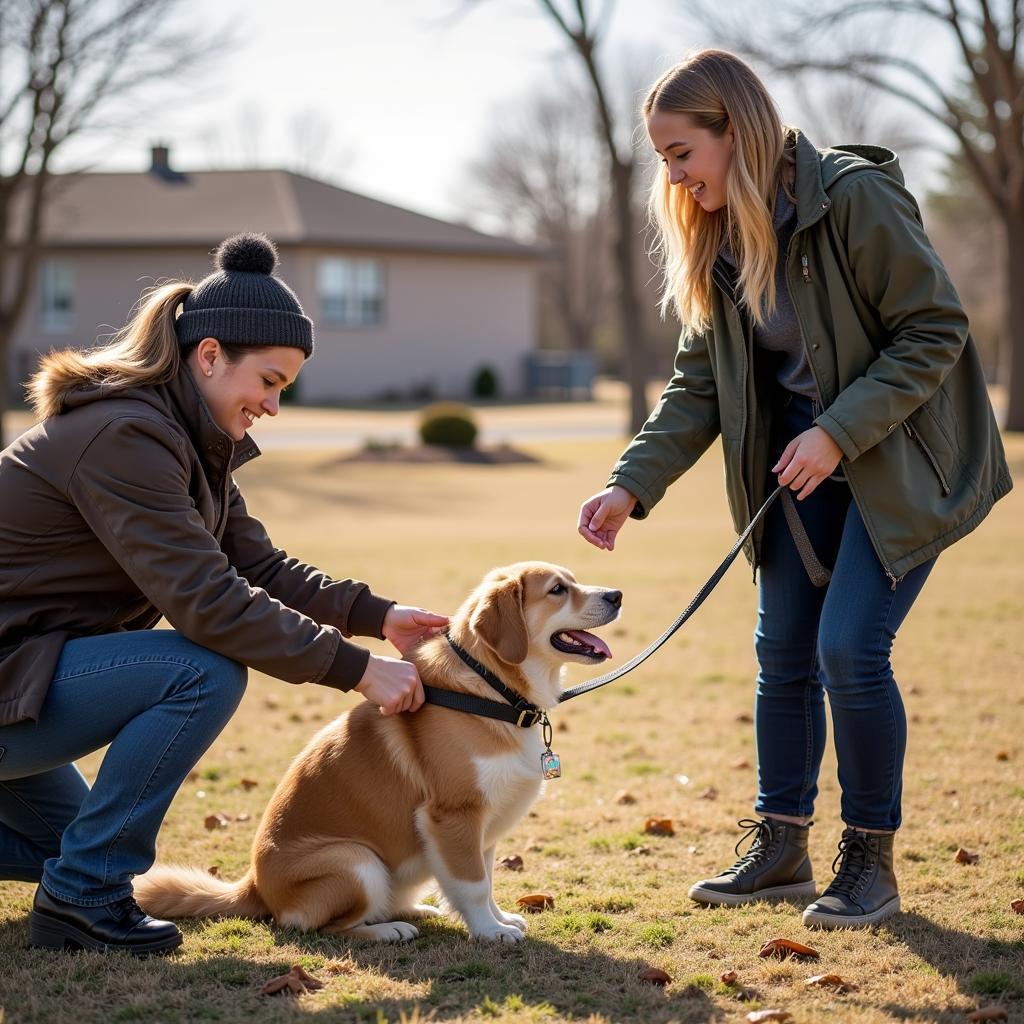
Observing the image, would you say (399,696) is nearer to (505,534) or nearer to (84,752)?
(84,752)

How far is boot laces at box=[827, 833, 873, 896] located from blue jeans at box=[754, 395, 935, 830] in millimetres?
59

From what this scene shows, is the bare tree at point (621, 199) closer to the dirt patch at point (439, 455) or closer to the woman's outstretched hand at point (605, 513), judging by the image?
the dirt patch at point (439, 455)

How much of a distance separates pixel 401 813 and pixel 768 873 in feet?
4.27

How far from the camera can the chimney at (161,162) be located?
4184cm

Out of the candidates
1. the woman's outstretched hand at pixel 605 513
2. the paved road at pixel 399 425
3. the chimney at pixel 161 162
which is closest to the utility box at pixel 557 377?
the paved road at pixel 399 425

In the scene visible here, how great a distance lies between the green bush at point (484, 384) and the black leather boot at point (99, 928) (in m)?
39.5

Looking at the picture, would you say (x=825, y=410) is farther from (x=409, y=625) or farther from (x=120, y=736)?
(x=120, y=736)

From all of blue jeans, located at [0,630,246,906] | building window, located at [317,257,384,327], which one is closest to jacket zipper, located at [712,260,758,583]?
blue jeans, located at [0,630,246,906]

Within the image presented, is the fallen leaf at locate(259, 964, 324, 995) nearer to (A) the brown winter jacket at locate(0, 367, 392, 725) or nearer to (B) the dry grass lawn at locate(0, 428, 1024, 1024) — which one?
(B) the dry grass lawn at locate(0, 428, 1024, 1024)

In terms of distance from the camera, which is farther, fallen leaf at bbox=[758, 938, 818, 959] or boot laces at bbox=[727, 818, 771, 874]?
boot laces at bbox=[727, 818, 771, 874]

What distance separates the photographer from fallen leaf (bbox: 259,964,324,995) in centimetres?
346

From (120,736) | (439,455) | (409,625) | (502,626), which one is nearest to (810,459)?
(502,626)

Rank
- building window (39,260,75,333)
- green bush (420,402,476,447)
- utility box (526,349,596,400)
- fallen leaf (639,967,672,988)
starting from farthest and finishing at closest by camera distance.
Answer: utility box (526,349,596,400) → building window (39,260,75,333) → green bush (420,402,476,447) → fallen leaf (639,967,672,988)

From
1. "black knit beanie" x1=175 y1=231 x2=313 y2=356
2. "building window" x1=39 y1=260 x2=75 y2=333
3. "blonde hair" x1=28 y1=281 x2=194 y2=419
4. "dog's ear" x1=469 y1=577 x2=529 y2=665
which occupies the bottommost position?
"dog's ear" x1=469 y1=577 x2=529 y2=665
